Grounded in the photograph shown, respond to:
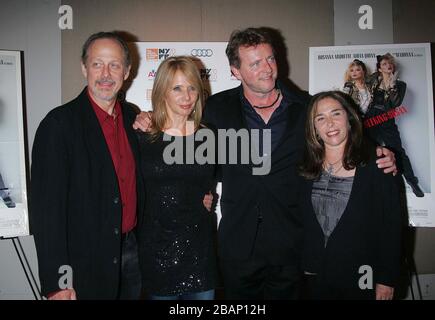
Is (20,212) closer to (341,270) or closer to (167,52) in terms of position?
(167,52)

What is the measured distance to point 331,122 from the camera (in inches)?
78.8

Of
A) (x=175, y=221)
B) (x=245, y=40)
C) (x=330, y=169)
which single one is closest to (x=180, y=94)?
(x=245, y=40)

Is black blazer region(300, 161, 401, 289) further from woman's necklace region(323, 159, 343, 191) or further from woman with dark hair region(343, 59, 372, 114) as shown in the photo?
woman with dark hair region(343, 59, 372, 114)

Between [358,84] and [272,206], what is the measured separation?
54.1 inches

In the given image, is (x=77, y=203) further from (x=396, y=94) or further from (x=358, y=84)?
(x=396, y=94)

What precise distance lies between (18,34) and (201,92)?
185 centimetres

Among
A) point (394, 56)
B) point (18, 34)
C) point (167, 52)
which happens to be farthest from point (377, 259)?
point (18, 34)

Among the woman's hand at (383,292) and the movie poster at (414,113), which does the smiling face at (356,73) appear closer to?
the movie poster at (414,113)

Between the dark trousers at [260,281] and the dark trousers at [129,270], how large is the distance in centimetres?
54

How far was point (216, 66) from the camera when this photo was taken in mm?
2846

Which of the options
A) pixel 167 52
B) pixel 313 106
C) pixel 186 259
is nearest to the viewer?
pixel 186 259

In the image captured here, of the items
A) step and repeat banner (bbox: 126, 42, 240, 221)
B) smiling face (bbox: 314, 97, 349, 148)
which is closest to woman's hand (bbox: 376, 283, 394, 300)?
smiling face (bbox: 314, 97, 349, 148)

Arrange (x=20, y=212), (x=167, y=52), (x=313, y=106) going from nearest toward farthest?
1. (x=313, y=106)
2. (x=20, y=212)
3. (x=167, y=52)

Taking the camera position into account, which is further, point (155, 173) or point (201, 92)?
point (201, 92)
